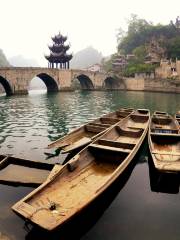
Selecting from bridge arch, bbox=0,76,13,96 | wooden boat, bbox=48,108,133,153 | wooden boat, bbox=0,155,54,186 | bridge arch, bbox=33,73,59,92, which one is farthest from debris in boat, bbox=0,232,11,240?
bridge arch, bbox=33,73,59,92

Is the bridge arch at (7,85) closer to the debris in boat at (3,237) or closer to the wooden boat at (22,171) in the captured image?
the wooden boat at (22,171)

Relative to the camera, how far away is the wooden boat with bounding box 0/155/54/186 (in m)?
9.02

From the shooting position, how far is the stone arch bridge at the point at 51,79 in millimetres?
52050

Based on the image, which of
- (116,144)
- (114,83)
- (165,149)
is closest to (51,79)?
(114,83)

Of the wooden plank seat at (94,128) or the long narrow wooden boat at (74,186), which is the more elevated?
the wooden plank seat at (94,128)

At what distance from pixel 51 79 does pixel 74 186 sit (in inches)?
2215

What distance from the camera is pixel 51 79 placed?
62531 mm

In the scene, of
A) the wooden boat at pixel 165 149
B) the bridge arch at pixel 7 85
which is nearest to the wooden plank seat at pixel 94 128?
the wooden boat at pixel 165 149

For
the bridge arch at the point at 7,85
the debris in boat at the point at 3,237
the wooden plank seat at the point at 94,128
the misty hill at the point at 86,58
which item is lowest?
the debris in boat at the point at 3,237

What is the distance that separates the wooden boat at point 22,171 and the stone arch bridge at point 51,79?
140 ft

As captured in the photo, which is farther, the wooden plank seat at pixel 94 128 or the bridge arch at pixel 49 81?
the bridge arch at pixel 49 81

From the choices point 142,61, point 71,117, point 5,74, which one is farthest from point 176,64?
point 71,117

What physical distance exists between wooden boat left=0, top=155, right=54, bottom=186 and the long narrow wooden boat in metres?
0.83

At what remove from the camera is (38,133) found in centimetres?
1805
